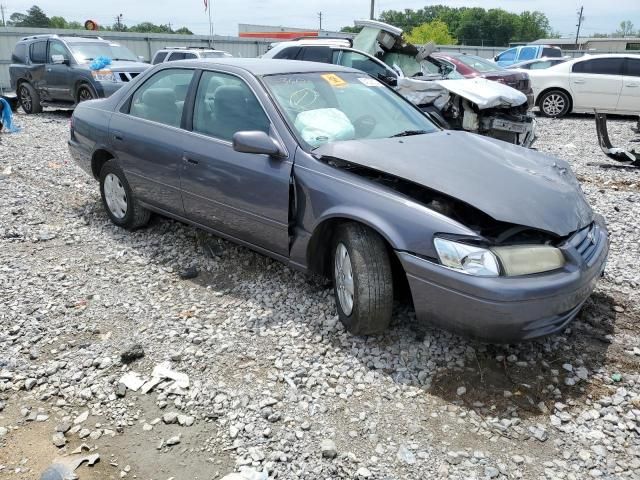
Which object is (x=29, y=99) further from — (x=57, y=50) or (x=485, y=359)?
(x=485, y=359)

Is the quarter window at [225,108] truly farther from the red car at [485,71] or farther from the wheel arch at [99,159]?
the red car at [485,71]

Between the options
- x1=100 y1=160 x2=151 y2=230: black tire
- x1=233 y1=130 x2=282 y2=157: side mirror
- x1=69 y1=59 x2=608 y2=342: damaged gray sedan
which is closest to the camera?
x1=69 y1=59 x2=608 y2=342: damaged gray sedan

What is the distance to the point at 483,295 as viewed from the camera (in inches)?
113

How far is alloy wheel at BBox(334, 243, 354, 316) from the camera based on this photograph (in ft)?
11.4

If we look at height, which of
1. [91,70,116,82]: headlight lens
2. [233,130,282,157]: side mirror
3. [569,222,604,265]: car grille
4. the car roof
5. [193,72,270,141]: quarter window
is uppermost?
the car roof

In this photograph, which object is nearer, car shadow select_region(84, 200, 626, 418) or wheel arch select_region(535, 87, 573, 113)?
car shadow select_region(84, 200, 626, 418)

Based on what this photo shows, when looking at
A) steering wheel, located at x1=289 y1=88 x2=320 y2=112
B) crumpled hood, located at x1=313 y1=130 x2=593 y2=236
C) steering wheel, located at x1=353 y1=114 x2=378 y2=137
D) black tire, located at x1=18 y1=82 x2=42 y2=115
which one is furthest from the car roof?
black tire, located at x1=18 y1=82 x2=42 y2=115

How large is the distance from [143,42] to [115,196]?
19219 millimetres

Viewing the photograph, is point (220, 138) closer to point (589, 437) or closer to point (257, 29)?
point (589, 437)

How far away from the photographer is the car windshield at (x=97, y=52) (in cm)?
1297

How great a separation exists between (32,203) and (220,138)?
3.21 m

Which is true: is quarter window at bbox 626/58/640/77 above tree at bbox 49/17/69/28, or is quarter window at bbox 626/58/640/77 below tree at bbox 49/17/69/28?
below

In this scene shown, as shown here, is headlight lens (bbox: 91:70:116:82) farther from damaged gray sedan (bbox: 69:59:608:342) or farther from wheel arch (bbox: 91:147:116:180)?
damaged gray sedan (bbox: 69:59:608:342)

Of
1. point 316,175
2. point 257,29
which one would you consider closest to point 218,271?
point 316,175
